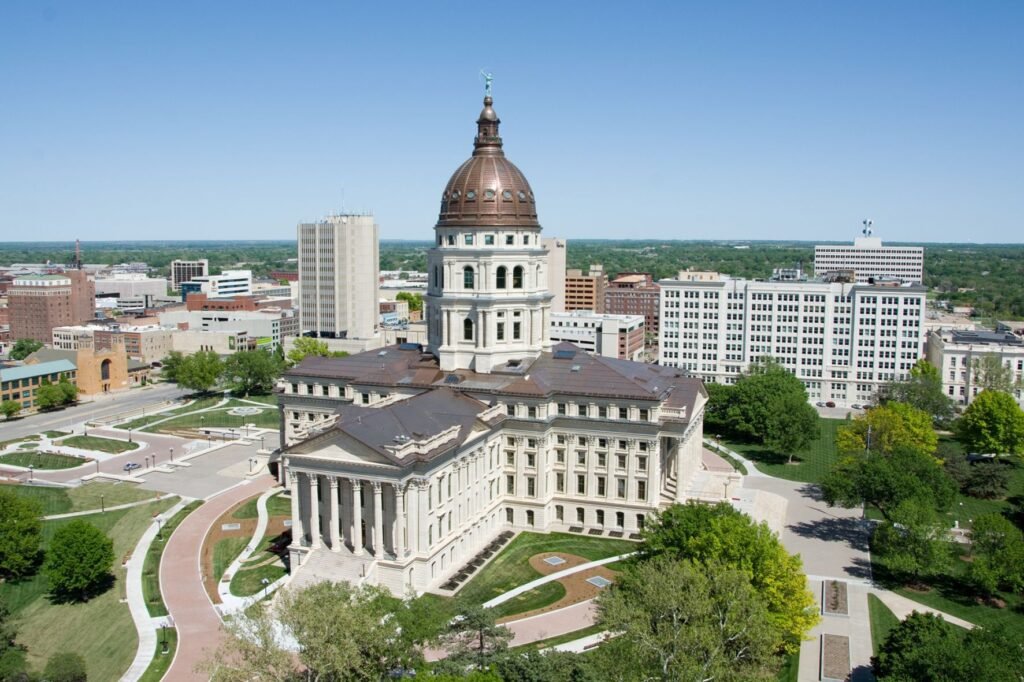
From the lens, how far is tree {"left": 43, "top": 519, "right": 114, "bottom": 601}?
70.2 metres

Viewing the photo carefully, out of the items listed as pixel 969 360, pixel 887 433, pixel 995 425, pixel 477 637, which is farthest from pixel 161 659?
pixel 969 360

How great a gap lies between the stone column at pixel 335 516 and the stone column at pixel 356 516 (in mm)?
1371

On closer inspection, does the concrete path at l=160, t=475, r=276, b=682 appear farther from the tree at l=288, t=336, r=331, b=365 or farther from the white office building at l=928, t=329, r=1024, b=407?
the white office building at l=928, t=329, r=1024, b=407

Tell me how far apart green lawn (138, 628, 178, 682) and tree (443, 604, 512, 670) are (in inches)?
789

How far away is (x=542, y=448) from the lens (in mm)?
85875

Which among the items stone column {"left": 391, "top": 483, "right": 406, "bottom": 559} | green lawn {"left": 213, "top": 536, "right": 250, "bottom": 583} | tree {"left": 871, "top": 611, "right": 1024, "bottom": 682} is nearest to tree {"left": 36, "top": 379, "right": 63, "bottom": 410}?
green lawn {"left": 213, "top": 536, "right": 250, "bottom": 583}

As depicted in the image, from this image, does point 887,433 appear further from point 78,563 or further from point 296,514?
point 78,563

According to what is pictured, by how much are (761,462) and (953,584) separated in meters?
39.3

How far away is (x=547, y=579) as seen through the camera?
73562mm

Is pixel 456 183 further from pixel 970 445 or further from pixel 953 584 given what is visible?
pixel 970 445

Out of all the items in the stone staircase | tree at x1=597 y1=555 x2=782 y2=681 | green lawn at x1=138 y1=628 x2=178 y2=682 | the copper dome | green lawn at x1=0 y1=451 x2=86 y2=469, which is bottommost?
green lawn at x1=138 y1=628 x2=178 y2=682

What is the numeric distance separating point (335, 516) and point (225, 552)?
15.1 metres

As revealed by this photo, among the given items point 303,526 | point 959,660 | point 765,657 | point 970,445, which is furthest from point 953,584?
point 303,526

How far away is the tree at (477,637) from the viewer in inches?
2060
